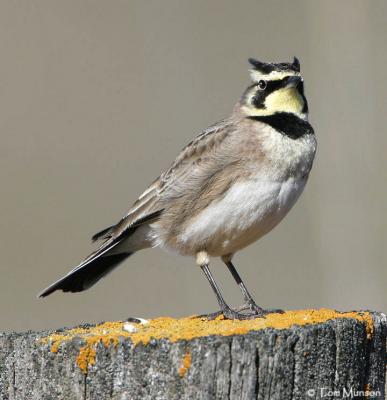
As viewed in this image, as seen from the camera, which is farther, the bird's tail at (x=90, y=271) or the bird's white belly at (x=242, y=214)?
the bird's tail at (x=90, y=271)

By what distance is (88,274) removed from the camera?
222 inches

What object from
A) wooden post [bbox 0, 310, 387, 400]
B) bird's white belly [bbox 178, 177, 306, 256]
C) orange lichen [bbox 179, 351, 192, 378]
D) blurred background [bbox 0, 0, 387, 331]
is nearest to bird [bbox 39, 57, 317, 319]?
bird's white belly [bbox 178, 177, 306, 256]

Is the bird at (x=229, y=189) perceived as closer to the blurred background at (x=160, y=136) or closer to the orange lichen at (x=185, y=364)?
the blurred background at (x=160, y=136)

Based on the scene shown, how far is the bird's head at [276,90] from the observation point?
5578 millimetres

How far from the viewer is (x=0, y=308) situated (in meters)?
9.09

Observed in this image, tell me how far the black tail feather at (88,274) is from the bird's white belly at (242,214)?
0.59 meters

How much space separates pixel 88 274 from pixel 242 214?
110cm

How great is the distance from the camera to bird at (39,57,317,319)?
5281mm

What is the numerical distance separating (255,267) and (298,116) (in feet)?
11.5

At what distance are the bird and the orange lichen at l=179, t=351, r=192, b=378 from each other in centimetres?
177

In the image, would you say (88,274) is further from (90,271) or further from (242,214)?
(242,214)

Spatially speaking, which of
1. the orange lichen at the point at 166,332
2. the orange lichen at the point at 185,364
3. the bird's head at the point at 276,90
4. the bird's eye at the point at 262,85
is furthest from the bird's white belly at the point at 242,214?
the orange lichen at the point at 185,364

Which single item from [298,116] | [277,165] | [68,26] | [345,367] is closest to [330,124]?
[298,116]

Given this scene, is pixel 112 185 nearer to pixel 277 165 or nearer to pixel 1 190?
pixel 1 190
